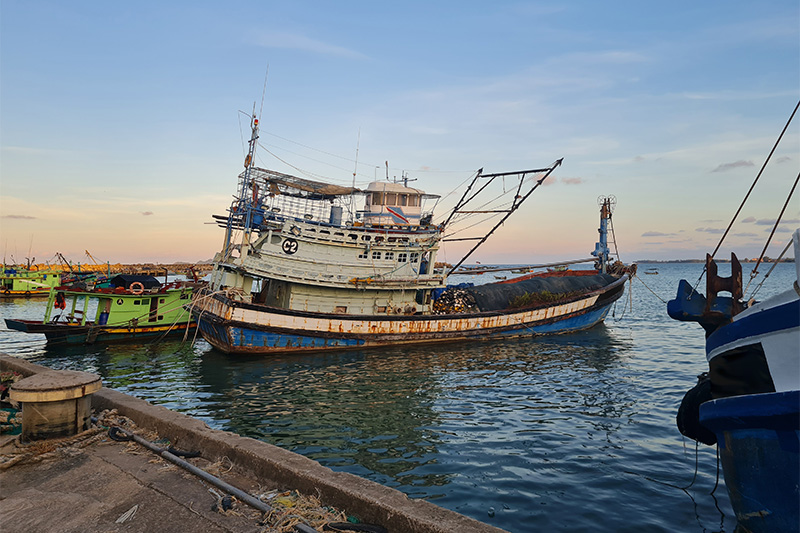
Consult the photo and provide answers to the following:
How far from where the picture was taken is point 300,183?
20844 mm

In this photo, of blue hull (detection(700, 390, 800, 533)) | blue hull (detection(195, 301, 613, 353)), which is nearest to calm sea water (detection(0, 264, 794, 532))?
blue hull (detection(195, 301, 613, 353))

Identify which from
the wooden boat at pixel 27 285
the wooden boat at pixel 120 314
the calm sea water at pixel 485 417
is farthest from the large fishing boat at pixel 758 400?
the wooden boat at pixel 27 285

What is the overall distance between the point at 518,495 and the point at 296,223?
15.8m

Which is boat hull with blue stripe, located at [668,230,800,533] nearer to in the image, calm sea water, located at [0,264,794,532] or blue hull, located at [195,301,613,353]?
calm sea water, located at [0,264,794,532]

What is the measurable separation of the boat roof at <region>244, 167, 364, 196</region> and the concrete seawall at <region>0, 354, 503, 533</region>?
1435 centimetres

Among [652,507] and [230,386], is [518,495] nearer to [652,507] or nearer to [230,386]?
[652,507]

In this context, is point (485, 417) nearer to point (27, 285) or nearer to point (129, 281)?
point (129, 281)

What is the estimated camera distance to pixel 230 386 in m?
15.0

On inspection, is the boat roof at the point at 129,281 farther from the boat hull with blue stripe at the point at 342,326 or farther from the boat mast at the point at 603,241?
the boat mast at the point at 603,241

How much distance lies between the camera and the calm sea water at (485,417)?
7.32 metres

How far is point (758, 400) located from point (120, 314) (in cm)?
2553

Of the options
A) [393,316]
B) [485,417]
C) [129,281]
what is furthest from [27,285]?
[485,417]

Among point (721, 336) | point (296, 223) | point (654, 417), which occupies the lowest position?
point (654, 417)

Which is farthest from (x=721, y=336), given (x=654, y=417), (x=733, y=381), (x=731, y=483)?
(x=654, y=417)
